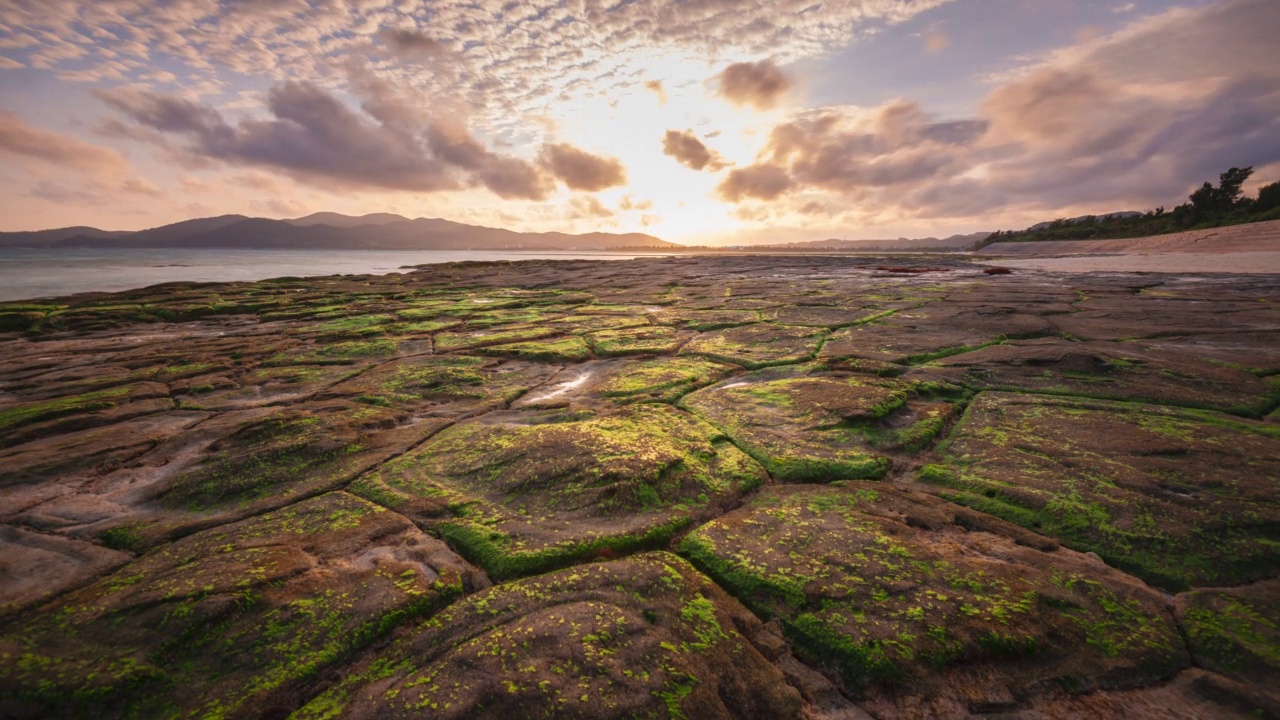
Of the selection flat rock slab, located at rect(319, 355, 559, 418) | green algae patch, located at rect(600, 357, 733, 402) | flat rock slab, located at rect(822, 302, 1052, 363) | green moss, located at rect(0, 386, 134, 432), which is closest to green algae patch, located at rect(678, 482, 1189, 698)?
green algae patch, located at rect(600, 357, 733, 402)

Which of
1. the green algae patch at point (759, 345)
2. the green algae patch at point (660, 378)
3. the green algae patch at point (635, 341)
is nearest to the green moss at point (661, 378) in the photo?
the green algae patch at point (660, 378)

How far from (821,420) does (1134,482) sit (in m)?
1.58

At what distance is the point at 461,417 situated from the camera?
384 cm

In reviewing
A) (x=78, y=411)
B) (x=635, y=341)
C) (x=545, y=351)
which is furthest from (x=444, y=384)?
Answer: (x=78, y=411)

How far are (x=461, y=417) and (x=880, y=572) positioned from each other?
3.08m

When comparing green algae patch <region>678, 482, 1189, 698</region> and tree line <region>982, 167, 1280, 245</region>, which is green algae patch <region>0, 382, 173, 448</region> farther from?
tree line <region>982, 167, 1280, 245</region>

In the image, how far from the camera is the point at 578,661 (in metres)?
1.46

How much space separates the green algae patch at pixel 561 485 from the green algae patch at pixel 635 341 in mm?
2418

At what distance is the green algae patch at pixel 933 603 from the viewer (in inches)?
59.5

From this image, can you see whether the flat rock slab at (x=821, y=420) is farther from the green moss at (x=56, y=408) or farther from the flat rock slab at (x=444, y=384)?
the green moss at (x=56, y=408)

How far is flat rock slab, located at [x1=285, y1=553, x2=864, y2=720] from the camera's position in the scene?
52.7 inches

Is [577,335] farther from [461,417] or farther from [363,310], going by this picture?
[363,310]

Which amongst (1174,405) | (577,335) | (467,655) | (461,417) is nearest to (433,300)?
(577,335)

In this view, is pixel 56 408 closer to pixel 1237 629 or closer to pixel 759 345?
pixel 759 345
